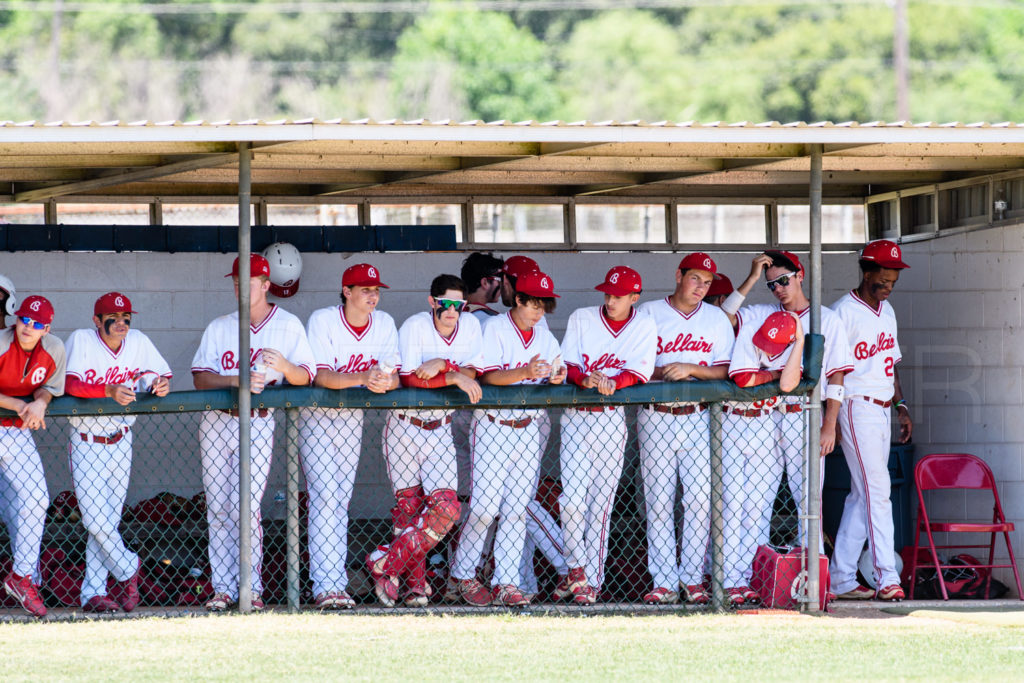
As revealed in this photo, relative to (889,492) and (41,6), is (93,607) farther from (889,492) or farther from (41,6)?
(41,6)

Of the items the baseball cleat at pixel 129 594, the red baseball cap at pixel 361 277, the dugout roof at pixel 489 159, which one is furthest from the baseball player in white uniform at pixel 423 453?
the baseball cleat at pixel 129 594

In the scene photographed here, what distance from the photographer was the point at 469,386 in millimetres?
6770

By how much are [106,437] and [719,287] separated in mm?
3364

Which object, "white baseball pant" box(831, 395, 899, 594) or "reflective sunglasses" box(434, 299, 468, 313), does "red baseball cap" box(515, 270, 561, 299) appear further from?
"white baseball pant" box(831, 395, 899, 594)

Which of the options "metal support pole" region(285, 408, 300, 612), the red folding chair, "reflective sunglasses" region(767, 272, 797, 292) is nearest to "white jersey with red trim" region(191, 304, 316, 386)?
"metal support pole" region(285, 408, 300, 612)

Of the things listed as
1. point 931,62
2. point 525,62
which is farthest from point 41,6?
point 931,62

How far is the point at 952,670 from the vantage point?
564 centimetres

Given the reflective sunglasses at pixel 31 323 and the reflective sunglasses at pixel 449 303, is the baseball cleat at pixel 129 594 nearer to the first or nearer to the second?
the reflective sunglasses at pixel 31 323

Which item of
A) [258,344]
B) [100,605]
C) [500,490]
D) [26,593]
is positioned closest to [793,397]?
[500,490]

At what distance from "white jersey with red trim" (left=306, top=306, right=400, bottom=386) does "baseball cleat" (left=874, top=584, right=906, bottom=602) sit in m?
→ 2.85

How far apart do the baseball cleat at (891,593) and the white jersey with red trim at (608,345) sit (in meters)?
1.74

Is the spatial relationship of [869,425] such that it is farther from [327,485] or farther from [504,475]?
[327,485]

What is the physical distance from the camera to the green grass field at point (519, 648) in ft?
18.2

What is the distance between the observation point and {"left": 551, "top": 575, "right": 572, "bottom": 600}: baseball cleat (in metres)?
7.19
